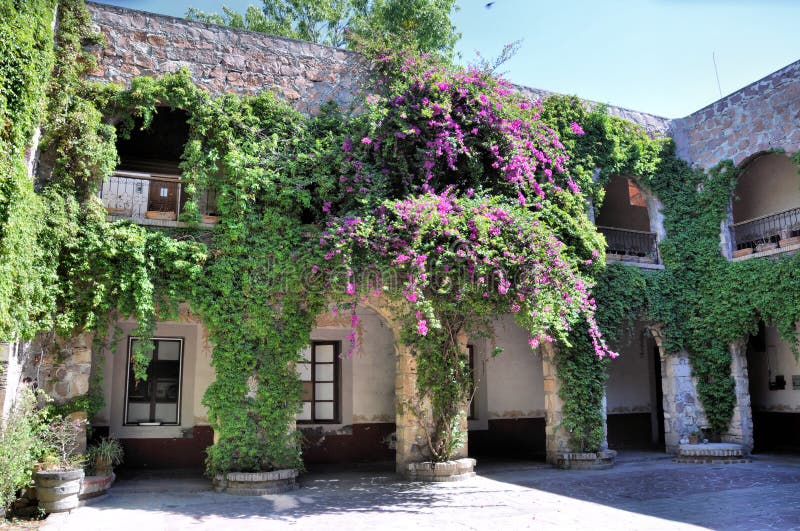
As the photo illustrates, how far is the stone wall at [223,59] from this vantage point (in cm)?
877

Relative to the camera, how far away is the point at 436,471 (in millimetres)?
8961

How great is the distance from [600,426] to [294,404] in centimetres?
515

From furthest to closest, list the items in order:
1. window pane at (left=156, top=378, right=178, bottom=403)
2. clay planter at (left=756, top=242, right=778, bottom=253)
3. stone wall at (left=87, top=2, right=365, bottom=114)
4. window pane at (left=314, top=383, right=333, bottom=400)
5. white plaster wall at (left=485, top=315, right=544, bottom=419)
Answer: white plaster wall at (left=485, top=315, right=544, bottom=419)
window pane at (left=314, top=383, right=333, bottom=400)
clay planter at (left=756, top=242, right=778, bottom=253)
window pane at (left=156, top=378, right=178, bottom=403)
stone wall at (left=87, top=2, right=365, bottom=114)

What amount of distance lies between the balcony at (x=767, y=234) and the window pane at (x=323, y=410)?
7.82m

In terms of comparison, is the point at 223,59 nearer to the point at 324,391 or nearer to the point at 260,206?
the point at 260,206

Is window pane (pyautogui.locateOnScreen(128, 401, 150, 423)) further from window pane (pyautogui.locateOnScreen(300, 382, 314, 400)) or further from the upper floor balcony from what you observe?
the upper floor balcony

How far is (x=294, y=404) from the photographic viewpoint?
8.52 metres

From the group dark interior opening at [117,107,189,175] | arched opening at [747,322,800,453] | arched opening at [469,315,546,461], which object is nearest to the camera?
dark interior opening at [117,107,189,175]

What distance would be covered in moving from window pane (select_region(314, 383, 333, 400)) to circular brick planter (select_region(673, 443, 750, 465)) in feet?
19.8

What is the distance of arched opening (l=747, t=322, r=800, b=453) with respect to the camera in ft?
39.6

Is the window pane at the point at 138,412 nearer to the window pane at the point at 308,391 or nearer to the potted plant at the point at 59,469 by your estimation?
the window pane at the point at 308,391

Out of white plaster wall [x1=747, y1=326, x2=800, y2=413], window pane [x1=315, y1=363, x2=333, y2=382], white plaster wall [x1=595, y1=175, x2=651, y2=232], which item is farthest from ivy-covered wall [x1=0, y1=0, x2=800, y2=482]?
white plaster wall [x1=595, y1=175, x2=651, y2=232]

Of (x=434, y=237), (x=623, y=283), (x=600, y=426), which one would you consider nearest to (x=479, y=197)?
(x=434, y=237)

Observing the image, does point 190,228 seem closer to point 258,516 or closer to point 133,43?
point 133,43
